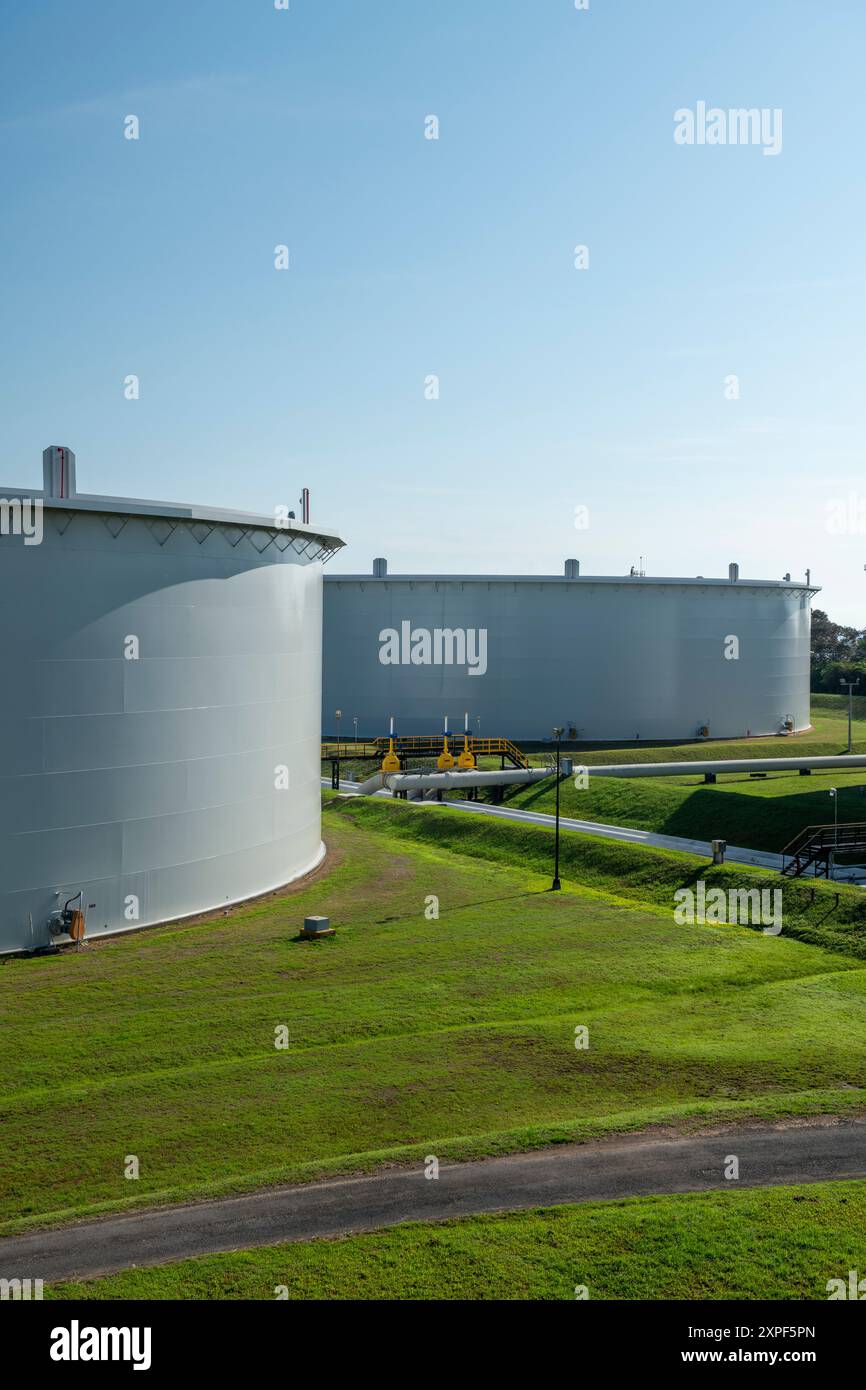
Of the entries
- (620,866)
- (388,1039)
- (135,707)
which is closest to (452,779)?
(620,866)

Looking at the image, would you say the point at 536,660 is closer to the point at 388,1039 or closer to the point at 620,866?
the point at 620,866

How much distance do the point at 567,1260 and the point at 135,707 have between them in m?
21.1

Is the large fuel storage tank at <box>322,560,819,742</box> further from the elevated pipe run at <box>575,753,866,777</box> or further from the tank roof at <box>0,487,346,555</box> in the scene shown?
the tank roof at <box>0,487,346,555</box>

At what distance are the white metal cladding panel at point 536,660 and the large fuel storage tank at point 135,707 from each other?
40133 millimetres

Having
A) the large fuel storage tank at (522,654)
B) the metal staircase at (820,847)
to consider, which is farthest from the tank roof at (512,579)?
Answer: the metal staircase at (820,847)

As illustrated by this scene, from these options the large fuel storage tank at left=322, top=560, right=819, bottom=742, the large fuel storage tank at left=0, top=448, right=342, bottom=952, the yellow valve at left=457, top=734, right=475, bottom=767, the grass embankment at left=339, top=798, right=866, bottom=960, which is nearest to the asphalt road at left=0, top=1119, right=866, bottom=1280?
the grass embankment at left=339, top=798, right=866, bottom=960

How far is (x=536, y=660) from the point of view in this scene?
7806 centimetres

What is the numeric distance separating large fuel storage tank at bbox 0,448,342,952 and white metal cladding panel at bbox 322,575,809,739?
40133 mm

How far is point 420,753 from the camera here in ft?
199

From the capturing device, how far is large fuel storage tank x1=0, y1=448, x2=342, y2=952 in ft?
96.9

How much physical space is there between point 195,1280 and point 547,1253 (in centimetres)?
496

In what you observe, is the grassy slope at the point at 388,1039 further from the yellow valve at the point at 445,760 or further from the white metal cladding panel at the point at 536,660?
the white metal cladding panel at the point at 536,660

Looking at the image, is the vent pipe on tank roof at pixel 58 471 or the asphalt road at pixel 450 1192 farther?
the vent pipe on tank roof at pixel 58 471

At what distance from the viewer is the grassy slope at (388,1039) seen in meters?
19.7
